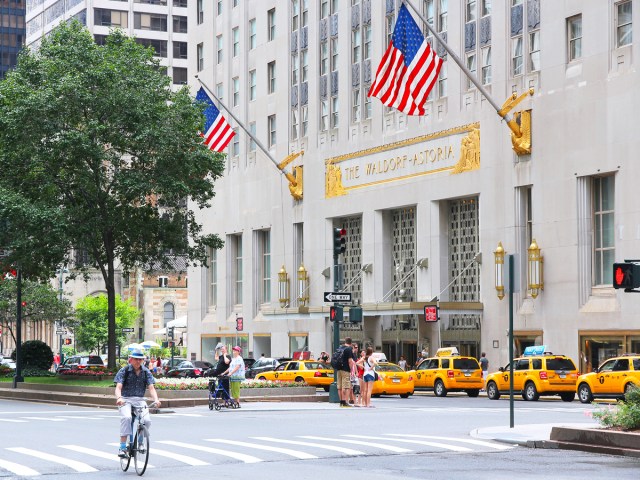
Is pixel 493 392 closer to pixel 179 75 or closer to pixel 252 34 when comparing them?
pixel 252 34

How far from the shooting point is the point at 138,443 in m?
18.2

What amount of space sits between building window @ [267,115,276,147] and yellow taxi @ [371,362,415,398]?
3281 centimetres

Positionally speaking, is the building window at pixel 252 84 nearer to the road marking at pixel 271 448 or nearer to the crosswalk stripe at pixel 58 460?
the road marking at pixel 271 448

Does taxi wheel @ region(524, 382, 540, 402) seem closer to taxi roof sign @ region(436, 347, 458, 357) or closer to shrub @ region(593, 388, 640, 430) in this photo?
taxi roof sign @ region(436, 347, 458, 357)

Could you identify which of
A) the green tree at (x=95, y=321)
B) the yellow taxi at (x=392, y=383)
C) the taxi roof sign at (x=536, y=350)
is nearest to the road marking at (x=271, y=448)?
the yellow taxi at (x=392, y=383)

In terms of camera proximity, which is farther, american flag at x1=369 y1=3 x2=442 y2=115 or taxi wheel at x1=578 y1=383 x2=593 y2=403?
american flag at x1=369 y1=3 x2=442 y2=115

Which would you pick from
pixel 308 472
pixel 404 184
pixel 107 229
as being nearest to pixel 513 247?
pixel 404 184

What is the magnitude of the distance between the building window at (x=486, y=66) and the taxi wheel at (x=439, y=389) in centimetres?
1579

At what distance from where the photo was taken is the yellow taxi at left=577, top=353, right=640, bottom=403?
39.5 meters

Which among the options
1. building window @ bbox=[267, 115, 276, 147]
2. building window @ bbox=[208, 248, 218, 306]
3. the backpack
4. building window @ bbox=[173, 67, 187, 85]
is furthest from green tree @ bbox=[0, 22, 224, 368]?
building window @ bbox=[173, 67, 187, 85]

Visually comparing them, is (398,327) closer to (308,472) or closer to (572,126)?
(572,126)

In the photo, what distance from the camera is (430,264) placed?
201 ft

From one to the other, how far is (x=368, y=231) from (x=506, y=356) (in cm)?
1359

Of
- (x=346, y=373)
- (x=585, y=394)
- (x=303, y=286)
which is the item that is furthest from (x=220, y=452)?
(x=303, y=286)
